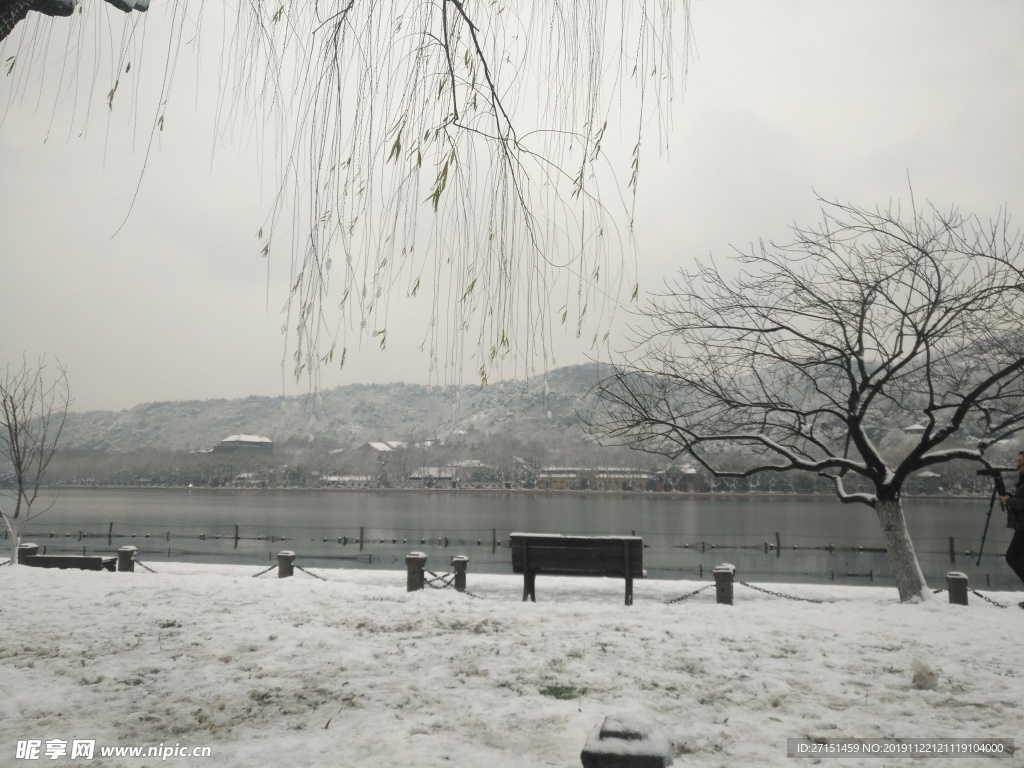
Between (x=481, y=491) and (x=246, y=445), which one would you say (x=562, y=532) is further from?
(x=246, y=445)

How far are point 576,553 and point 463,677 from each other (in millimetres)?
5022

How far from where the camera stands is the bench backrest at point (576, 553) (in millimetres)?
9305

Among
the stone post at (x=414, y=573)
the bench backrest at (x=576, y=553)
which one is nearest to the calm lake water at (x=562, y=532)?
the bench backrest at (x=576, y=553)

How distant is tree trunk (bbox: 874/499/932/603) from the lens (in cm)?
934

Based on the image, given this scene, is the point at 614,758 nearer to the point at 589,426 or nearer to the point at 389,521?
the point at 589,426

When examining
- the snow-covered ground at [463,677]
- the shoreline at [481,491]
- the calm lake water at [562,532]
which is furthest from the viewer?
the shoreline at [481,491]

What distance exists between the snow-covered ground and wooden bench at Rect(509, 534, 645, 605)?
71.3 inches

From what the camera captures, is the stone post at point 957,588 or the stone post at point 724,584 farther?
the stone post at point 957,588

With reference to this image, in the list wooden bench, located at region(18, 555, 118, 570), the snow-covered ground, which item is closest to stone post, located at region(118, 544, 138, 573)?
wooden bench, located at region(18, 555, 118, 570)

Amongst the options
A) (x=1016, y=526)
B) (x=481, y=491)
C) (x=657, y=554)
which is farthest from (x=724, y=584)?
(x=481, y=491)

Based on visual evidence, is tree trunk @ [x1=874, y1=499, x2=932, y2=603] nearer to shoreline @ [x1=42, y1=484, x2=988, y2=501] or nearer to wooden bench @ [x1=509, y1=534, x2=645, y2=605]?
wooden bench @ [x1=509, y1=534, x2=645, y2=605]

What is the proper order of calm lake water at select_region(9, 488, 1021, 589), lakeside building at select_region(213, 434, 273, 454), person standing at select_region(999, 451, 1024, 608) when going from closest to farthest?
person standing at select_region(999, 451, 1024, 608)
calm lake water at select_region(9, 488, 1021, 589)
lakeside building at select_region(213, 434, 273, 454)

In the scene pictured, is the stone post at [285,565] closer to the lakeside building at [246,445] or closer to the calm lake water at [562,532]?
the calm lake water at [562,532]

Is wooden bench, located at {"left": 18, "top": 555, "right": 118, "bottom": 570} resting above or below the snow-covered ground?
below
